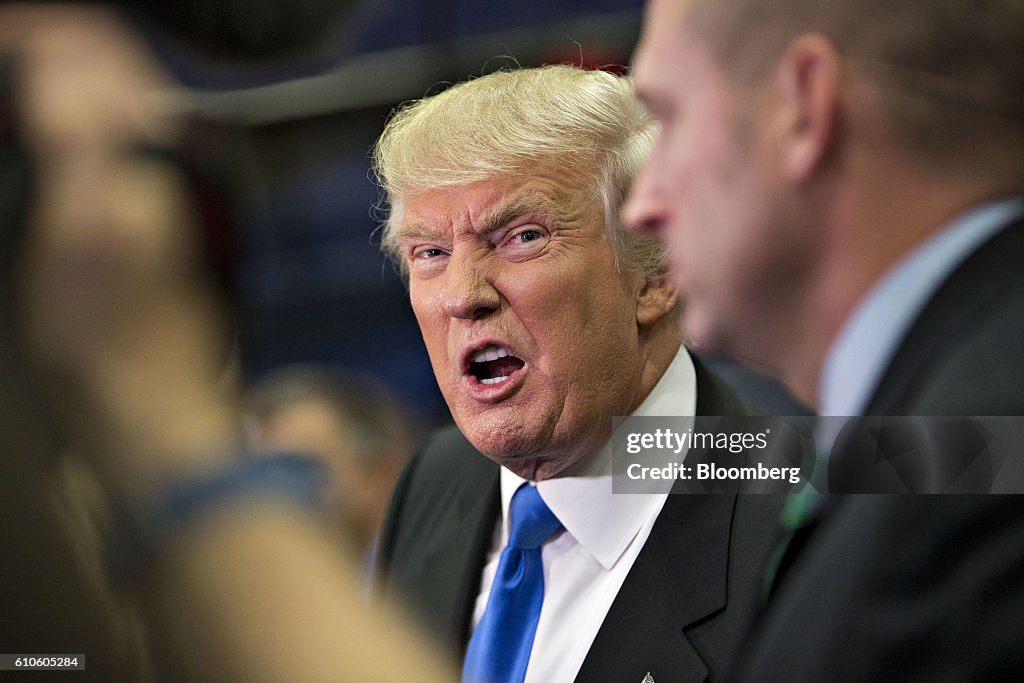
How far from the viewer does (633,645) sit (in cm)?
141

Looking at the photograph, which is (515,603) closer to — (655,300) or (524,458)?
(524,458)

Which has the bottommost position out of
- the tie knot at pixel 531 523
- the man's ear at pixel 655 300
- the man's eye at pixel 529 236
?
the tie knot at pixel 531 523

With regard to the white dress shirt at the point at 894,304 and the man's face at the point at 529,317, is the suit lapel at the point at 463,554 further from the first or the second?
the white dress shirt at the point at 894,304

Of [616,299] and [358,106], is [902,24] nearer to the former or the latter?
[616,299]

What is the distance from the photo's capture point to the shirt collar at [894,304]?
31.2 inches

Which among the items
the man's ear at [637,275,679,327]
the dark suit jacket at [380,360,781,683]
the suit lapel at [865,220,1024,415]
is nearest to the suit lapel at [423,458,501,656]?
the dark suit jacket at [380,360,781,683]

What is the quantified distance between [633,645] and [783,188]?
2.54 ft

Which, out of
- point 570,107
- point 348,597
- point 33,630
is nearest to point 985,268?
point 348,597

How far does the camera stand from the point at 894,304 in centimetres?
82

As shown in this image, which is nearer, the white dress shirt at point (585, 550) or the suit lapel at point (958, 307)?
the suit lapel at point (958, 307)

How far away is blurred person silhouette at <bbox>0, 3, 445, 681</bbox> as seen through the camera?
2.16 ft

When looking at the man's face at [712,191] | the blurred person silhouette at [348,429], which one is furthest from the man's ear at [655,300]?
the man's face at [712,191]

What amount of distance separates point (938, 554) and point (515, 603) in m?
0.87

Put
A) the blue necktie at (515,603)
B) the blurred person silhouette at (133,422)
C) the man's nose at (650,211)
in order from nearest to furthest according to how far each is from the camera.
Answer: the blurred person silhouette at (133,422), the man's nose at (650,211), the blue necktie at (515,603)
